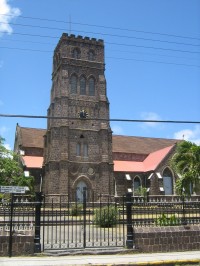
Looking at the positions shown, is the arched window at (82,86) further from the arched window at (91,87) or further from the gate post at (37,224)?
the gate post at (37,224)

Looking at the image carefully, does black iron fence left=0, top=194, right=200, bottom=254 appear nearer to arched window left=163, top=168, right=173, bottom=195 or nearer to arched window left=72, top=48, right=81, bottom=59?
arched window left=163, top=168, right=173, bottom=195

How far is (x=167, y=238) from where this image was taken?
1221 cm

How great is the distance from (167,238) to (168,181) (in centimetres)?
3312

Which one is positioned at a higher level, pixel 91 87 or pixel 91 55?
pixel 91 55

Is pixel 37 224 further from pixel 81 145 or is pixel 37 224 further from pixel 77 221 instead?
pixel 81 145

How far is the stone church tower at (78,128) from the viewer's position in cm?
4009

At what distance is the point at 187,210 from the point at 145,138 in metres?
44.8

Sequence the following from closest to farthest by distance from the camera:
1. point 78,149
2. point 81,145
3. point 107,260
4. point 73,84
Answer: point 107,260 → point 78,149 → point 81,145 → point 73,84

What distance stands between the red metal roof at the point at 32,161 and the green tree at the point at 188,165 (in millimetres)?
20300

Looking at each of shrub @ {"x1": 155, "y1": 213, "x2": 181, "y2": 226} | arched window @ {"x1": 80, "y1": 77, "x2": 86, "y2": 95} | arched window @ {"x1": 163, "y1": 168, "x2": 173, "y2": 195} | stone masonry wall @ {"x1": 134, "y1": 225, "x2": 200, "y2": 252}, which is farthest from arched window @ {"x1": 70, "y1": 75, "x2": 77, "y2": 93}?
stone masonry wall @ {"x1": 134, "y1": 225, "x2": 200, "y2": 252}

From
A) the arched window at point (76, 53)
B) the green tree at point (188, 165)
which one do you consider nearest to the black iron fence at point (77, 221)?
the green tree at point (188, 165)

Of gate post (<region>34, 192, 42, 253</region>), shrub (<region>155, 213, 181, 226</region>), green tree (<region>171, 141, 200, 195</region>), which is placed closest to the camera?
gate post (<region>34, 192, 42, 253</region>)

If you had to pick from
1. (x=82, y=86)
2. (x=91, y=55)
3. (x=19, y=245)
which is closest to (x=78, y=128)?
(x=82, y=86)

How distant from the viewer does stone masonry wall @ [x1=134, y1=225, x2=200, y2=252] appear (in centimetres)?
1194
